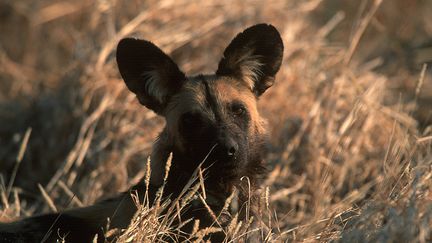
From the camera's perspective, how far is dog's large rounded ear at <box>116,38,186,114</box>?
403 cm

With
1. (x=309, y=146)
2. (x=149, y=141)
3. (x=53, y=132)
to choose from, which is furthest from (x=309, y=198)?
(x=53, y=132)

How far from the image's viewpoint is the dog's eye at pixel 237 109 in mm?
3967

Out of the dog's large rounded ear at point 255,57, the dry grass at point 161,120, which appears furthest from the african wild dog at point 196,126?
the dry grass at point 161,120

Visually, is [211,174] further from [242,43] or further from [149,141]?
[149,141]

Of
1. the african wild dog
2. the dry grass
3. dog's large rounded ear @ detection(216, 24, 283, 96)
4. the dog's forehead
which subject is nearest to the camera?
the african wild dog

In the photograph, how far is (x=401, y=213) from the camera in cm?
309

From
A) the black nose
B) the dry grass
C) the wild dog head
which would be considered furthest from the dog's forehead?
the dry grass

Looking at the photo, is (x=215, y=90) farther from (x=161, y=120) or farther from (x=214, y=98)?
(x=161, y=120)

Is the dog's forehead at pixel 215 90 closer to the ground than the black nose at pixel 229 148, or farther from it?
farther from it

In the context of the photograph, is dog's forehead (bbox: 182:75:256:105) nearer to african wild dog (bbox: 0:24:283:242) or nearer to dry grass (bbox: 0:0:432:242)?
african wild dog (bbox: 0:24:283:242)

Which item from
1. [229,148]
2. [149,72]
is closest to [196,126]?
[229,148]

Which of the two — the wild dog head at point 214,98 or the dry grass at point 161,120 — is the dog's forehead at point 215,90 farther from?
the dry grass at point 161,120

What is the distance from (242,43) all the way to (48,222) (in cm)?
133

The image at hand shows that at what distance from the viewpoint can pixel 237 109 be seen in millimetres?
3979
